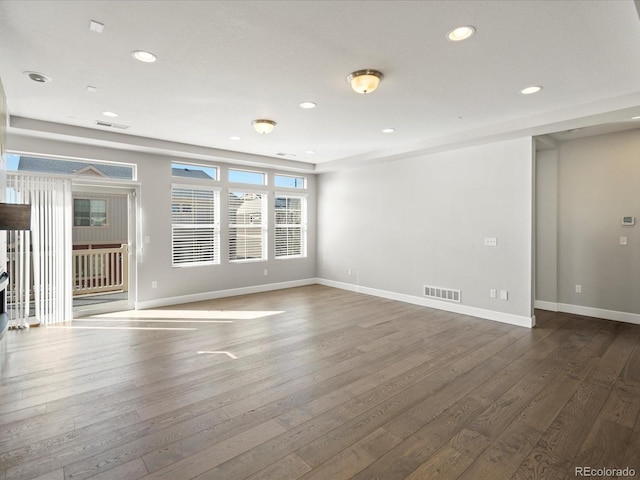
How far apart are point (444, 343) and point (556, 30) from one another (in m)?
3.22

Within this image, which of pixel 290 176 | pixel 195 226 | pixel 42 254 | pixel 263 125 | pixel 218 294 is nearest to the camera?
pixel 263 125

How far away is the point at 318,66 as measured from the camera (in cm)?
293

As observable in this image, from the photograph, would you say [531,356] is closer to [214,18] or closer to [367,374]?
[367,374]

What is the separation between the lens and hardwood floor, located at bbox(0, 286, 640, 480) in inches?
79.7

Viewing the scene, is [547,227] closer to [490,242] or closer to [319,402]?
[490,242]

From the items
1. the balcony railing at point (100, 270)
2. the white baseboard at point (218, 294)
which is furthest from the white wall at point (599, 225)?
the balcony railing at point (100, 270)

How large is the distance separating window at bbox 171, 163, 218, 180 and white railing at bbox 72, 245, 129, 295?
1611 mm

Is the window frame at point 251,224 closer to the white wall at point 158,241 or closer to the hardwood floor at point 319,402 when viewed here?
the white wall at point 158,241

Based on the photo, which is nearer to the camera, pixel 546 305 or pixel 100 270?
pixel 546 305

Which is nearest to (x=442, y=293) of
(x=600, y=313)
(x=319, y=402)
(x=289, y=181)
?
(x=600, y=313)

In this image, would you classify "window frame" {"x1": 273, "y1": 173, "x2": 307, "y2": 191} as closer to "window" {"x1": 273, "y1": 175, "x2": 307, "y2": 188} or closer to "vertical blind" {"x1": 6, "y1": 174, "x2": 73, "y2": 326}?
"window" {"x1": 273, "y1": 175, "x2": 307, "y2": 188}

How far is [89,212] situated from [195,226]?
1.66 metres

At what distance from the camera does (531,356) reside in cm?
366

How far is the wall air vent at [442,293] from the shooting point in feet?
18.2
